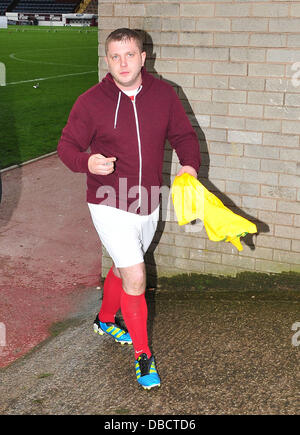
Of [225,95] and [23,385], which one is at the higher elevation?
[225,95]

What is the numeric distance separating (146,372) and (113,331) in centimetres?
66

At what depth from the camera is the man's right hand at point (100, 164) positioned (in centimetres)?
332

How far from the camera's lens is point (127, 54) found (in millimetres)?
3453

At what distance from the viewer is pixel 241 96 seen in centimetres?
454

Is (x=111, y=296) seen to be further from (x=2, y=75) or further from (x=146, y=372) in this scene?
(x=2, y=75)

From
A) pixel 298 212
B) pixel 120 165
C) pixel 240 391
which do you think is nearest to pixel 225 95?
pixel 298 212

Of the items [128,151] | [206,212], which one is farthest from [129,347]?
[128,151]

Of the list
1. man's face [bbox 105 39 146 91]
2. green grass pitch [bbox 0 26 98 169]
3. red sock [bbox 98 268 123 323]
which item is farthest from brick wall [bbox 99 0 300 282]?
green grass pitch [bbox 0 26 98 169]

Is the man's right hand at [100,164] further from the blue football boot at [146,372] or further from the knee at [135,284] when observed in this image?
the blue football boot at [146,372]

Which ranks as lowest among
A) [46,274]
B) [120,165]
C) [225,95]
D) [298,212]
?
[46,274]

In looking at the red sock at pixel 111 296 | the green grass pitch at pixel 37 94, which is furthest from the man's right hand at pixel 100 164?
the green grass pitch at pixel 37 94

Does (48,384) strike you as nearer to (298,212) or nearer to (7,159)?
(298,212)

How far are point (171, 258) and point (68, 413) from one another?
2.02m

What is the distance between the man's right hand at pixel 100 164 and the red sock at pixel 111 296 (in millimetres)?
1072
